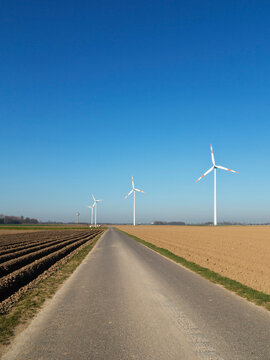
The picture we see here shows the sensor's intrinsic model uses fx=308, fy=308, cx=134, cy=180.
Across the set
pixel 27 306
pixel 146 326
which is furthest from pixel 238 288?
pixel 27 306

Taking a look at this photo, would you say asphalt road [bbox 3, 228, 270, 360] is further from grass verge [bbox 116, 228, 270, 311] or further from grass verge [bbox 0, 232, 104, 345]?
grass verge [bbox 116, 228, 270, 311]

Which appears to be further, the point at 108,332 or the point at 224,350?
the point at 108,332

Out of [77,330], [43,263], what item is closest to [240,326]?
[77,330]

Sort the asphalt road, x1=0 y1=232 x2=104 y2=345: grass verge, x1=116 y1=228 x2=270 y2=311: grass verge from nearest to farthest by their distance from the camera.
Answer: the asphalt road < x1=0 y1=232 x2=104 y2=345: grass verge < x1=116 y1=228 x2=270 y2=311: grass verge

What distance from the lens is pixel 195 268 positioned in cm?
1709

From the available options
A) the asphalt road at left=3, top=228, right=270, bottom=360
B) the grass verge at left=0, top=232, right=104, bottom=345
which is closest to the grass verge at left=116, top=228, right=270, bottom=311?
the asphalt road at left=3, top=228, right=270, bottom=360

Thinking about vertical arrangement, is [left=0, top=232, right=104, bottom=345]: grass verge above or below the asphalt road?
below

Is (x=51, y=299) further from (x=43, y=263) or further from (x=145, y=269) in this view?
(x=43, y=263)

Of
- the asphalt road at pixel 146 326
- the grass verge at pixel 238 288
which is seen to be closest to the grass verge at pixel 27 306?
the asphalt road at pixel 146 326

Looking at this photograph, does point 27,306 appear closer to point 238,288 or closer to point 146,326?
point 146,326

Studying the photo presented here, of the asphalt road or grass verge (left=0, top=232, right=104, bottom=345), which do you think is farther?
grass verge (left=0, top=232, right=104, bottom=345)

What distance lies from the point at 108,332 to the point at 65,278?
Result: 792cm

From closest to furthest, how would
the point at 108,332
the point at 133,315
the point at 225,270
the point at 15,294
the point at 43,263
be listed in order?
1. the point at 108,332
2. the point at 133,315
3. the point at 15,294
4. the point at 225,270
5. the point at 43,263

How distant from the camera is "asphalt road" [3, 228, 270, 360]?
5.75 m
